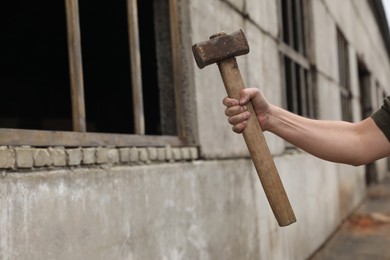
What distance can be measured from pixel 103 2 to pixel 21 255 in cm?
327

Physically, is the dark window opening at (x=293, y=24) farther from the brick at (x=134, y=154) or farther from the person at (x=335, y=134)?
the brick at (x=134, y=154)

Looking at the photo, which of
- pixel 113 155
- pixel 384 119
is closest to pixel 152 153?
pixel 113 155

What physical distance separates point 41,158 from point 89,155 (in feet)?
0.89

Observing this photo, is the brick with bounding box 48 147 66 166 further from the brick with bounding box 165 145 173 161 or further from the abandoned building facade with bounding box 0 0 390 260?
the brick with bounding box 165 145 173 161

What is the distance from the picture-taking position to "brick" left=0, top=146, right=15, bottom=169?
1.44 metres

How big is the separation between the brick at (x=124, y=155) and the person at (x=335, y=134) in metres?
0.57

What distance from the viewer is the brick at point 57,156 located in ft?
5.40

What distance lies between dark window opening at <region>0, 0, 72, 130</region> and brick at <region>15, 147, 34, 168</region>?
11.7ft

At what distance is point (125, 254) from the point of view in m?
1.94

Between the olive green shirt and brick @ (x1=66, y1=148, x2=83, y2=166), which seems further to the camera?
the olive green shirt

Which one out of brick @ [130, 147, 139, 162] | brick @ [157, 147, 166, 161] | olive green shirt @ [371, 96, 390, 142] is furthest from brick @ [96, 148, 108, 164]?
olive green shirt @ [371, 96, 390, 142]

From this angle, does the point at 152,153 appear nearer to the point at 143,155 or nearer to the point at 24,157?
the point at 143,155

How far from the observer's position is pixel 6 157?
57.2 inches

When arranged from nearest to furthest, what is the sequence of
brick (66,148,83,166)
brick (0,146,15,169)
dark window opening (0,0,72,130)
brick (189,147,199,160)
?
1. brick (0,146,15,169)
2. brick (66,148,83,166)
3. brick (189,147,199,160)
4. dark window opening (0,0,72,130)
